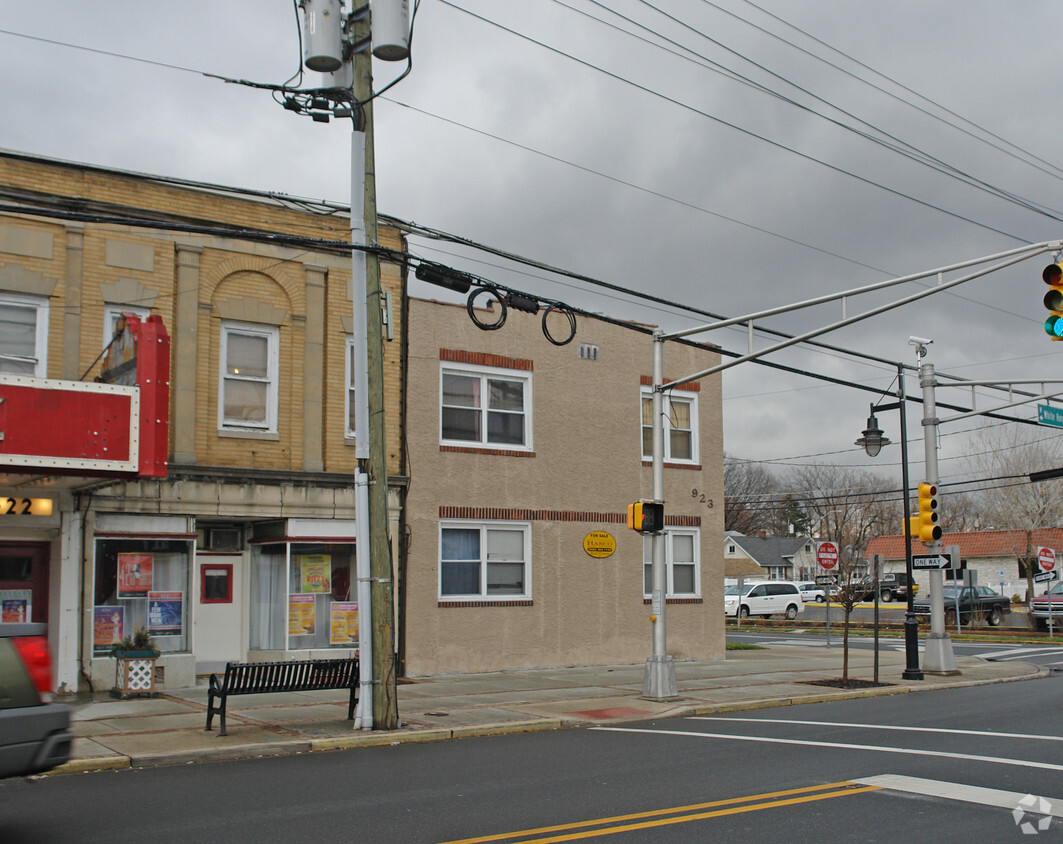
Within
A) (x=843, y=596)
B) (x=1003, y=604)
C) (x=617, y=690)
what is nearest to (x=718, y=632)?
(x=843, y=596)

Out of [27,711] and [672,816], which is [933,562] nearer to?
[672,816]

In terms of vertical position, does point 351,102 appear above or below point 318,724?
above

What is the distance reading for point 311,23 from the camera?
42.0 feet

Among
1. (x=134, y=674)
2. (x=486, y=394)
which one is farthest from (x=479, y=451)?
(x=134, y=674)

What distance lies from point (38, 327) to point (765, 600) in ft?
135

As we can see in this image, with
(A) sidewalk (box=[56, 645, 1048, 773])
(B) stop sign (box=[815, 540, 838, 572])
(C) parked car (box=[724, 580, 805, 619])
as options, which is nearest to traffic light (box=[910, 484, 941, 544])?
(A) sidewalk (box=[56, 645, 1048, 773])

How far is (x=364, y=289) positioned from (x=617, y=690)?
27.8 feet

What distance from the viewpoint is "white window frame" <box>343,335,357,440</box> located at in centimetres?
1920

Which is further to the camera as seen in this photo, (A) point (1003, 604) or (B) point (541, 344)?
(A) point (1003, 604)

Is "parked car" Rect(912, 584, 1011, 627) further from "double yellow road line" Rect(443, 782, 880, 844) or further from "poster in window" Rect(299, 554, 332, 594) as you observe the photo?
"double yellow road line" Rect(443, 782, 880, 844)

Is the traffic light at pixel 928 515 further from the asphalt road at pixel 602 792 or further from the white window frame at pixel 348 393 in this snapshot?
the white window frame at pixel 348 393

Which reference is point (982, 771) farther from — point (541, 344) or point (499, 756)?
point (541, 344)

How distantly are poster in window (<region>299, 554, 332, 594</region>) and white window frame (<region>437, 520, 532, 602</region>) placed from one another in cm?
215

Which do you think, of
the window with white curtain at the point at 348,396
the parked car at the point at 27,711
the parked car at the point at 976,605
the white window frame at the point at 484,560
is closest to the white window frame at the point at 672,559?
the white window frame at the point at 484,560
